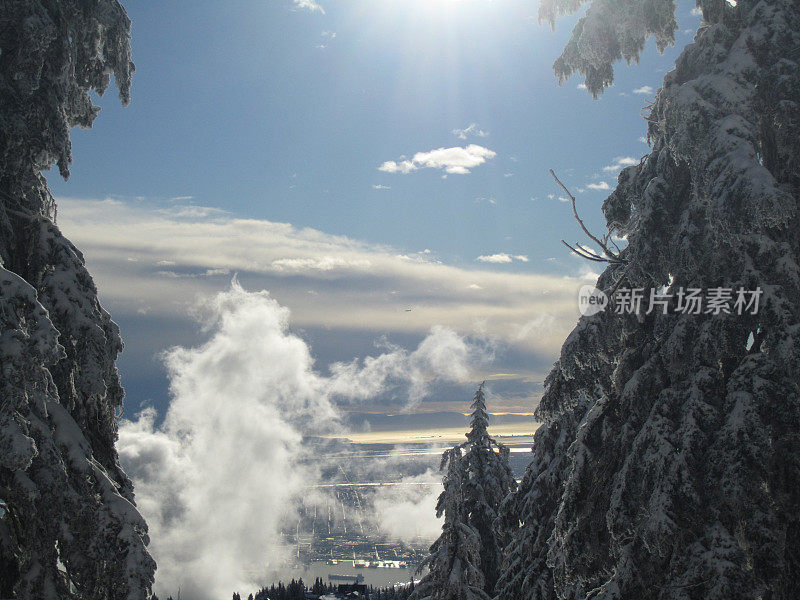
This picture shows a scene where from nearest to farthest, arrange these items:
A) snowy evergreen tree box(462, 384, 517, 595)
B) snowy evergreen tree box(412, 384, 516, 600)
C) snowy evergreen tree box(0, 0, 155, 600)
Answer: snowy evergreen tree box(0, 0, 155, 600), snowy evergreen tree box(412, 384, 516, 600), snowy evergreen tree box(462, 384, 517, 595)

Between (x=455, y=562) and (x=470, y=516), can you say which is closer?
(x=455, y=562)

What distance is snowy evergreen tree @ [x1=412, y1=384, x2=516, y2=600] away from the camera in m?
17.8

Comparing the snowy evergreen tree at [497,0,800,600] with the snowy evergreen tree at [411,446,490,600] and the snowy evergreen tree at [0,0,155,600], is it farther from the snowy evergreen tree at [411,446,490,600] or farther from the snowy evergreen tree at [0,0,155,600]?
the snowy evergreen tree at [411,446,490,600]

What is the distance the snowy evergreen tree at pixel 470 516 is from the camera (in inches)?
703

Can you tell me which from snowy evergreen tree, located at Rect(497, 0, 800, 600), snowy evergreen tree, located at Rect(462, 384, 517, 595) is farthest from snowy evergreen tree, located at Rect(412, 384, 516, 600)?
snowy evergreen tree, located at Rect(497, 0, 800, 600)

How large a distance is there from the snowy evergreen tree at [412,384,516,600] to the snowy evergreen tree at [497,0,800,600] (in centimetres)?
845

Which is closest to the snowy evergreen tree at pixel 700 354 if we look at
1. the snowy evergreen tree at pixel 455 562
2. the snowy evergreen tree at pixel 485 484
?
the snowy evergreen tree at pixel 455 562

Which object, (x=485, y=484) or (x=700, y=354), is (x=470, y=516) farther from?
(x=700, y=354)

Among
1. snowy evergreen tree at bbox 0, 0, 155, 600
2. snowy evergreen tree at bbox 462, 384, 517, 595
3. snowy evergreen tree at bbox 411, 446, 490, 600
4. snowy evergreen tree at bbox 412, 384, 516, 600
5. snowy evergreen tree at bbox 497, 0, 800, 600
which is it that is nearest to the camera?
snowy evergreen tree at bbox 497, 0, 800, 600

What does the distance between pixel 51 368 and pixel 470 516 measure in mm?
18121

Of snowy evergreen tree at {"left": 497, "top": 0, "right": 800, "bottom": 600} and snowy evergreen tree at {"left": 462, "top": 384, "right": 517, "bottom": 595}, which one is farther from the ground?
snowy evergreen tree at {"left": 497, "top": 0, "right": 800, "bottom": 600}

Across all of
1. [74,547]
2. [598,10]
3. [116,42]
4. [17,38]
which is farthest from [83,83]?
[598,10]

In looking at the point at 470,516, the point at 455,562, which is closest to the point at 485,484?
the point at 470,516

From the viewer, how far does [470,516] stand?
23.1 meters
